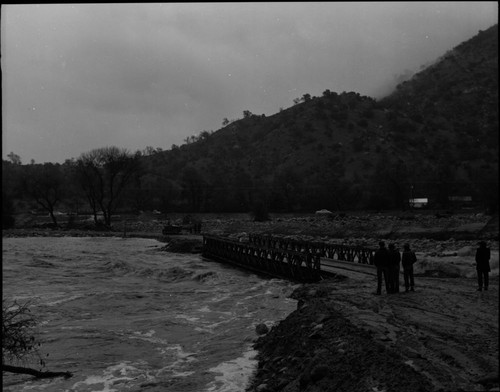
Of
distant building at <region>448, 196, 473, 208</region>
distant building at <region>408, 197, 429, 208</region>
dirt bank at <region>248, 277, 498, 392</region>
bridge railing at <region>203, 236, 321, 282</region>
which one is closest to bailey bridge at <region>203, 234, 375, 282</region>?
bridge railing at <region>203, 236, 321, 282</region>

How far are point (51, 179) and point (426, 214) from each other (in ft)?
208

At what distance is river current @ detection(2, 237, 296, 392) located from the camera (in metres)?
9.77

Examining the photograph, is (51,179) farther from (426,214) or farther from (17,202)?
(426,214)

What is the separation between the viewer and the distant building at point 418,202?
5288 cm

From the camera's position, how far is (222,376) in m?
Result: 9.69

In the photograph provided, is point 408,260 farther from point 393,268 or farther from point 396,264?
point 393,268

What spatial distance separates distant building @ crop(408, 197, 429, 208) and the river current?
30.3m

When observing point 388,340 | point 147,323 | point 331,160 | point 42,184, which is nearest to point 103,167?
point 42,184

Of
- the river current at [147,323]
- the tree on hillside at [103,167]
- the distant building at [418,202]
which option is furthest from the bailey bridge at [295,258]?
the tree on hillside at [103,167]

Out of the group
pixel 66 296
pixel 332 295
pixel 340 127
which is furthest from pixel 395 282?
pixel 340 127

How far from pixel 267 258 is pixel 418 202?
3353 centimetres

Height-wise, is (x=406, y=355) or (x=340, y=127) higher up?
(x=340, y=127)

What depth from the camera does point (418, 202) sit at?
55406 millimetres

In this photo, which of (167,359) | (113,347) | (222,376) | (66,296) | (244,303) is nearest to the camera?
(222,376)
